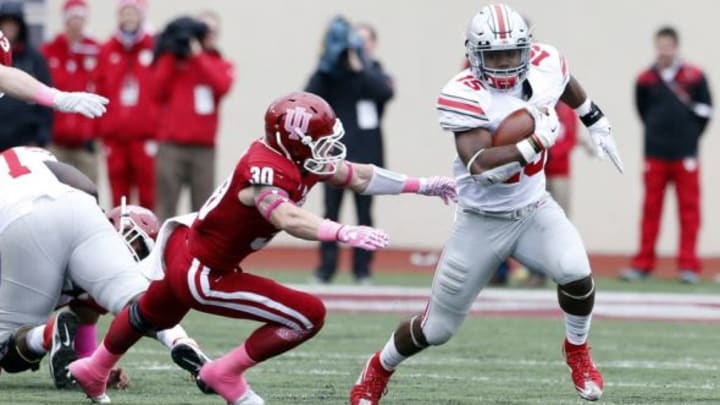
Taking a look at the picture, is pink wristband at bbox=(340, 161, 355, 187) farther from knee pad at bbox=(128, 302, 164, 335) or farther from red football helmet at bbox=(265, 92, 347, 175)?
knee pad at bbox=(128, 302, 164, 335)

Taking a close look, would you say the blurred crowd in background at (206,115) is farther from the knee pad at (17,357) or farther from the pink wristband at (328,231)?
the pink wristband at (328,231)

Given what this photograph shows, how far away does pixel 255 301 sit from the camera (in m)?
6.05

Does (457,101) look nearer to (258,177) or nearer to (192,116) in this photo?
(258,177)

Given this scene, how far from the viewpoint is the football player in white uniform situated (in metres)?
6.45

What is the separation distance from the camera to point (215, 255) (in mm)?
6055

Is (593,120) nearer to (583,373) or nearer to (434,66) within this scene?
(583,373)

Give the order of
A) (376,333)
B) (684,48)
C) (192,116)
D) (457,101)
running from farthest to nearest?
(684,48), (192,116), (376,333), (457,101)

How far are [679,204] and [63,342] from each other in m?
7.62

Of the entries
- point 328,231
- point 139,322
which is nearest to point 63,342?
point 139,322

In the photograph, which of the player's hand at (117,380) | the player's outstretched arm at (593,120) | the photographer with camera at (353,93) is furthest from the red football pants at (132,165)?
the player's outstretched arm at (593,120)

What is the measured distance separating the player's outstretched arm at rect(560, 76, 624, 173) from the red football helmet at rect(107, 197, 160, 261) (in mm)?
1721

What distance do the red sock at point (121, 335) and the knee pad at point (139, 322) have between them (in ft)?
0.06

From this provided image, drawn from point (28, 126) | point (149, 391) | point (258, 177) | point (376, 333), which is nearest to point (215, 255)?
point (258, 177)

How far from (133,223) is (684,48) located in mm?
9480
